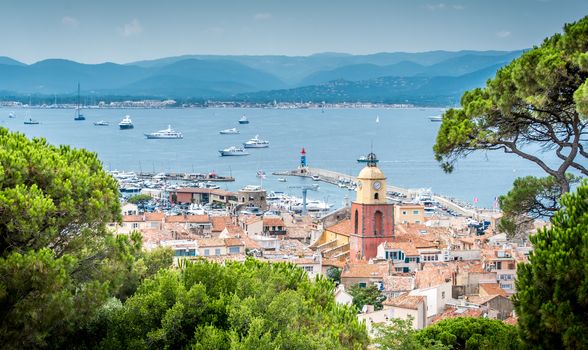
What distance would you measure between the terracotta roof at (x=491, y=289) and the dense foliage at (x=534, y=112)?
11.3 meters

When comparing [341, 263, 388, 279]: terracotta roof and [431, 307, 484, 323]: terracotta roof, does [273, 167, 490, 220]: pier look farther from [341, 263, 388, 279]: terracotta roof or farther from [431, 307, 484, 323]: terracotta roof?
[431, 307, 484, 323]: terracotta roof

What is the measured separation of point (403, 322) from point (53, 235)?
239 inches

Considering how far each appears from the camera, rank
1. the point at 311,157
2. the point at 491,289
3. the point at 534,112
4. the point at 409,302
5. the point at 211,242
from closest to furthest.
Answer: the point at 534,112 → the point at 409,302 → the point at 491,289 → the point at 211,242 → the point at 311,157

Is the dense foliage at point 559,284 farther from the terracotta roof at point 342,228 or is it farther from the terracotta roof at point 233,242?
the terracotta roof at point 342,228

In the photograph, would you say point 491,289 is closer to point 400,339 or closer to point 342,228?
point 400,339

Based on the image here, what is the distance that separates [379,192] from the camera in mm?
34656

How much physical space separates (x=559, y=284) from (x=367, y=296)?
1706cm

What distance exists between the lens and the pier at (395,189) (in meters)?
60.7

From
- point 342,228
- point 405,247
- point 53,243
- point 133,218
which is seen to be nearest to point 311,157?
point 133,218

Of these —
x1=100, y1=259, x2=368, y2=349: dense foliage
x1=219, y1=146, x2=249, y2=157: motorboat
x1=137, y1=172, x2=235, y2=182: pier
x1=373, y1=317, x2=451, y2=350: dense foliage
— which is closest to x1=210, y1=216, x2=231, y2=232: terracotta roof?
x1=373, y1=317, x2=451, y2=350: dense foliage

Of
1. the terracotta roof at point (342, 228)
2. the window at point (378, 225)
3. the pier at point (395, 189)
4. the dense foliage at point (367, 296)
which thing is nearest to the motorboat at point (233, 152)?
the pier at point (395, 189)

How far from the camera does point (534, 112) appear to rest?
11.8 m

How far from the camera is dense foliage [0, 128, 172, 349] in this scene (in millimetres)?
9211

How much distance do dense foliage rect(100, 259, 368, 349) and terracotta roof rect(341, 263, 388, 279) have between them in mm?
16477
